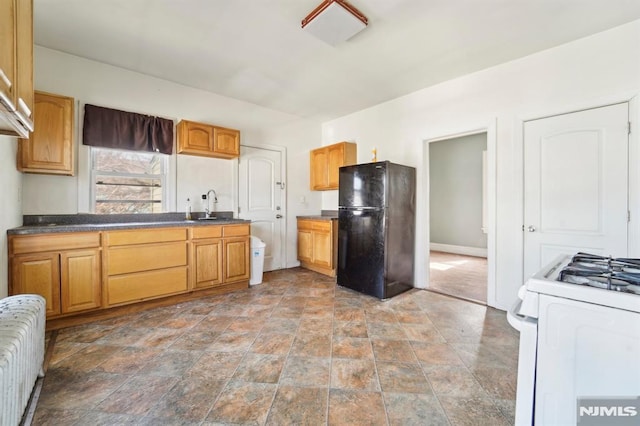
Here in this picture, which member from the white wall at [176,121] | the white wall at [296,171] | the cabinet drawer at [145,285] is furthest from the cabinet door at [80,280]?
the white wall at [296,171]

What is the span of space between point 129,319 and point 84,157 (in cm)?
186

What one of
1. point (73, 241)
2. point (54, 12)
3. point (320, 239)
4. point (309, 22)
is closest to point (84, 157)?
point (73, 241)

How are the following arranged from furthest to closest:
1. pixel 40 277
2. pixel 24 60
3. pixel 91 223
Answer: pixel 91 223, pixel 40 277, pixel 24 60

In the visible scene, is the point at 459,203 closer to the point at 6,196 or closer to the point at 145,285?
the point at 145,285

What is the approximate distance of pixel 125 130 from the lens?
3074 millimetres

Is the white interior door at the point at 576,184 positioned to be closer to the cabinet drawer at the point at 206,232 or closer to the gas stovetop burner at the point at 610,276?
the gas stovetop burner at the point at 610,276

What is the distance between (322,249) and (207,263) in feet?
5.80

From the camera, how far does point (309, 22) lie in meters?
2.18

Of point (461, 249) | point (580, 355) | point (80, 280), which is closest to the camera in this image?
point (580, 355)

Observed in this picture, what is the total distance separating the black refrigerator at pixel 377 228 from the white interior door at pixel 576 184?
1.26 m

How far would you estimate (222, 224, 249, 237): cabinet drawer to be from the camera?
3.35m

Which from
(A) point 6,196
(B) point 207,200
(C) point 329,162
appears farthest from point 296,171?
(A) point 6,196

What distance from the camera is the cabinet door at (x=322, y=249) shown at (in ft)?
13.5

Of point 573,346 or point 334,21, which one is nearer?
point 573,346
